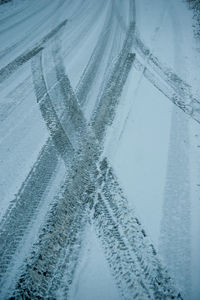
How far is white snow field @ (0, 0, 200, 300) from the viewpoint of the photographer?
1.66 metres

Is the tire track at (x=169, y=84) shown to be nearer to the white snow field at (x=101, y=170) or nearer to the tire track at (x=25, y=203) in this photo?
the white snow field at (x=101, y=170)

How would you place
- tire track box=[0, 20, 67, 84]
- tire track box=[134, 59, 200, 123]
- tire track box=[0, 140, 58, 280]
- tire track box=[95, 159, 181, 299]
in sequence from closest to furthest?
1. tire track box=[95, 159, 181, 299]
2. tire track box=[0, 140, 58, 280]
3. tire track box=[134, 59, 200, 123]
4. tire track box=[0, 20, 67, 84]

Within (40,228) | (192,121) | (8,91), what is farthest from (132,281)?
(8,91)

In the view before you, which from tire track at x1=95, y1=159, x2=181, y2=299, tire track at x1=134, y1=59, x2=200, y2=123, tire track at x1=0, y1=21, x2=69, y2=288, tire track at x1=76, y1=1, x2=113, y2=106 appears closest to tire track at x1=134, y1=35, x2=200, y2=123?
tire track at x1=134, y1=59, x2=200, y2=123

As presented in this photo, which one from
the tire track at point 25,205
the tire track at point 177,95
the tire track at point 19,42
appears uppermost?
the tire track at point 19,42

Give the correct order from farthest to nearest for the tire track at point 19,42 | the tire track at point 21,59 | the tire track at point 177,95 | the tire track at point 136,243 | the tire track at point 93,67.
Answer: the tire track at point 19,42, the tire track at point 21,59, the tire track at point 93,67, the tire track at point 177,95, the tire track at point 136,243

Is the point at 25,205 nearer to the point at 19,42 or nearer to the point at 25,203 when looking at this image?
the point at 25,203

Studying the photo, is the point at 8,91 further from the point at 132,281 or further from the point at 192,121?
the point at 132,281

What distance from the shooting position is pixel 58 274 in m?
1.65

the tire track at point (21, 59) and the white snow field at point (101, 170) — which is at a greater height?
the tire track at point (21, 59)

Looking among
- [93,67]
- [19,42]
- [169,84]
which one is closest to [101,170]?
[169,84]

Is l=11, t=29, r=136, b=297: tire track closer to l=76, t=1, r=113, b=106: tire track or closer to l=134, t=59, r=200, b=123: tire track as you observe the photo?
l=76, t=1, r=113, b=106: tire track

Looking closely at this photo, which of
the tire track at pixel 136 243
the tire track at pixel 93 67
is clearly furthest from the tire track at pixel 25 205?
the tire track at pixel 93 67

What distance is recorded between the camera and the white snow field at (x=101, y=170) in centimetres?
166
